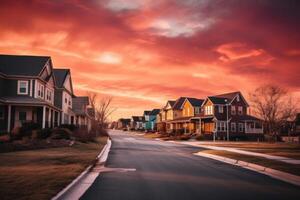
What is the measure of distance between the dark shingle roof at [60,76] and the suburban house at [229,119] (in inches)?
1058

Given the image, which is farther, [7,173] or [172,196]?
[7,173]

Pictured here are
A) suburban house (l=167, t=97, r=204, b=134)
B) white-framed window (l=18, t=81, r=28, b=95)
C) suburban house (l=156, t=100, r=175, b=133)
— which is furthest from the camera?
suburban house (l=156, t=100, r=175, b=133)

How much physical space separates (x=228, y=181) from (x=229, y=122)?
54059 mm

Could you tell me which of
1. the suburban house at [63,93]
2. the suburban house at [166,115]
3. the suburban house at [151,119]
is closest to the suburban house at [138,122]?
the suburban house at [151,119]

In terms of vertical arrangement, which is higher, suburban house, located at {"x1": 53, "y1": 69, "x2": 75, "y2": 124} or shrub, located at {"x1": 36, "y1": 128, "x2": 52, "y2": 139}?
suburban house, located at {"x1": 53, "y1": 69, "x2": 75, "y2": 124}

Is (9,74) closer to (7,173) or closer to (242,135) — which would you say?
(7,173)

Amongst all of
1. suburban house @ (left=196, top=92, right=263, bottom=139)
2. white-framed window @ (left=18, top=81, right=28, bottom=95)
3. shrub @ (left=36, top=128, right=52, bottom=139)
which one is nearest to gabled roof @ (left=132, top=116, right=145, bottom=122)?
suburban house @ (left=196, top=92, right=263, bottom=139)

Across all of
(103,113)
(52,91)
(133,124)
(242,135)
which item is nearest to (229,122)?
(242,135)

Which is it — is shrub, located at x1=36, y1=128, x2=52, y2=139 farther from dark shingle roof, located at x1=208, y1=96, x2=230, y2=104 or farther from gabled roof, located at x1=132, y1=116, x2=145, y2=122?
gabled roof, located at x1=132, y1=116, x2=145, y2=122

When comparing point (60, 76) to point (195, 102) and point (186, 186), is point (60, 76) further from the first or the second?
point (186, 186)

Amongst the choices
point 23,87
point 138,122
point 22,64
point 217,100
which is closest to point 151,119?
point 138,122

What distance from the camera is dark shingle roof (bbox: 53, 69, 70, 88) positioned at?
49728 mm

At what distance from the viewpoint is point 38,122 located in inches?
1577

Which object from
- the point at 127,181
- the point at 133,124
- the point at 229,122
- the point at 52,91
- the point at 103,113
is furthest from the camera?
the point at 133,124
